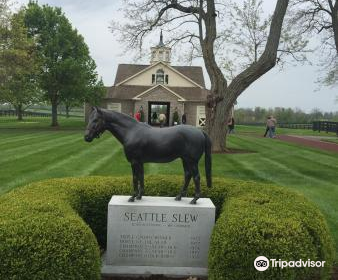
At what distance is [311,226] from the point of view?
5359mm

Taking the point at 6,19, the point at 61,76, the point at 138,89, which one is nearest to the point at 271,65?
the point at 6,19

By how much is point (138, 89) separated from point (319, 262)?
43508 millimetres

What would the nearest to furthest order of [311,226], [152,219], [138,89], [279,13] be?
1. [311,226]
2. [152,219]
3. [279,13]
4. [138,89]

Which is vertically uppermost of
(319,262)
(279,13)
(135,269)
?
(279,13)

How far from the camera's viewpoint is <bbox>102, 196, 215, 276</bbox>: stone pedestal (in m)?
5.84

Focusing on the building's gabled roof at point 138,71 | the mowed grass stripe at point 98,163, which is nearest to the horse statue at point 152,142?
the mowed grass stripe at point 98,163

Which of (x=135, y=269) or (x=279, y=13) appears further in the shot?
(x=279, y=13)

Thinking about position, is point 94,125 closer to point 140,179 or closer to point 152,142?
point 152,142

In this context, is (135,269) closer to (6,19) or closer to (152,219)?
(152,219)

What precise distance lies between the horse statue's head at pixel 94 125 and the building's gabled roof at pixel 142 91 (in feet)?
131

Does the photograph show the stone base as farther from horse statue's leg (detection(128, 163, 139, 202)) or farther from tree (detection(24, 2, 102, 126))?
tree (detection(24, 2, 102, 126))

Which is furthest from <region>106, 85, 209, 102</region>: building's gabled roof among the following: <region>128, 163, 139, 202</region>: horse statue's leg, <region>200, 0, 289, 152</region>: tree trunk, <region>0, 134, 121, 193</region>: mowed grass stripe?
<region>128, 163, 139, 202</region>: horse statue's leg

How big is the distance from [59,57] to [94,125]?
38549mm

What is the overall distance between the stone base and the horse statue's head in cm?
185
